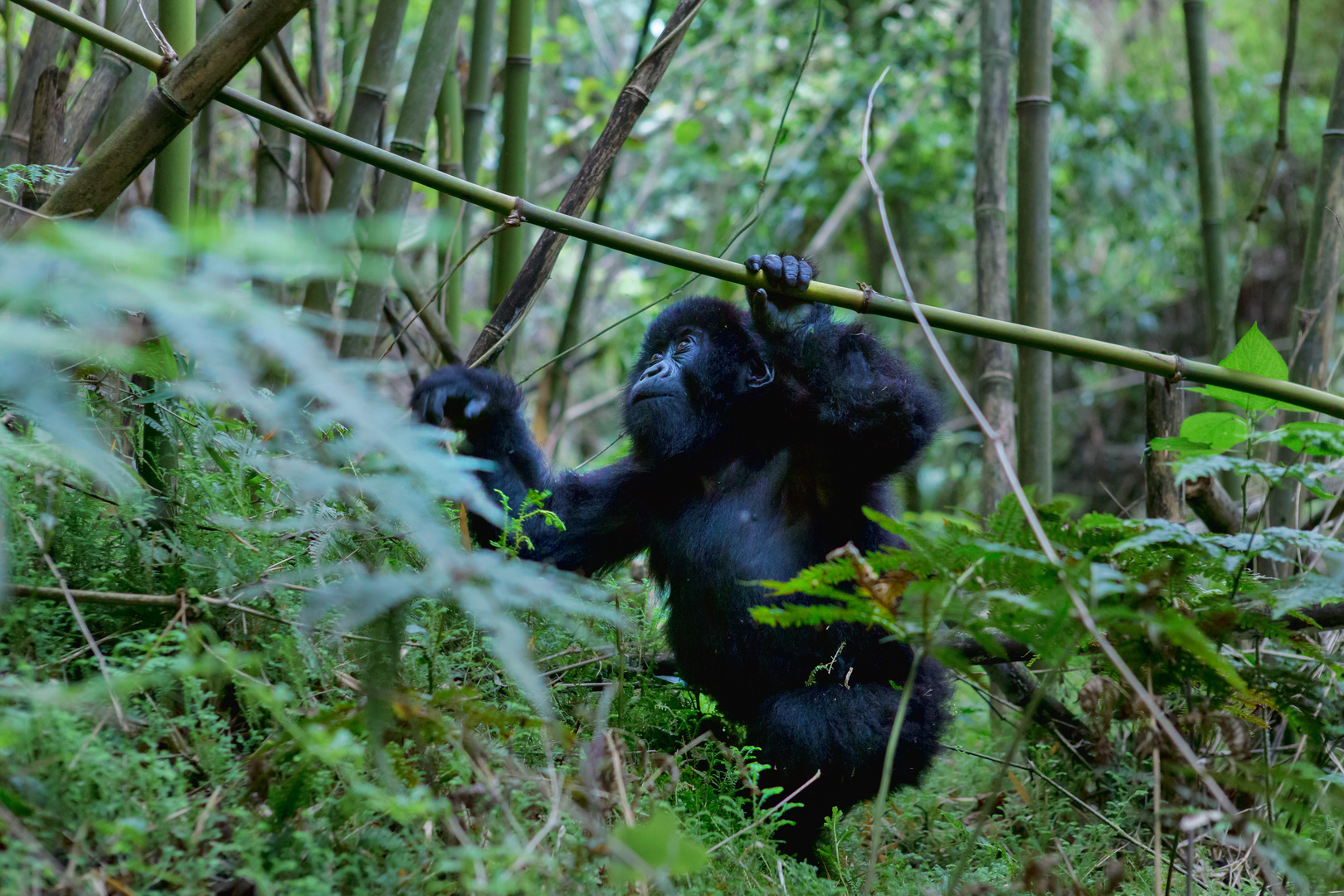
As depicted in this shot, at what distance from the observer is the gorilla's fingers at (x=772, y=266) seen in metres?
2.47

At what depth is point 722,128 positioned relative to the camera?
378 inches

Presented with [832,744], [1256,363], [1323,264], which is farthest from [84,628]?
[1323,264]

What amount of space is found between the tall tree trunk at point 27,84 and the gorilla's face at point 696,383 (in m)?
1.94

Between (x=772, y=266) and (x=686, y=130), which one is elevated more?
(x=686, y=130)

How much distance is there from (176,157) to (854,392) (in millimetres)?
1848

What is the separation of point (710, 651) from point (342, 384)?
2.04 m

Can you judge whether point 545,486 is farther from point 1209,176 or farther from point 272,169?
point 1209,176

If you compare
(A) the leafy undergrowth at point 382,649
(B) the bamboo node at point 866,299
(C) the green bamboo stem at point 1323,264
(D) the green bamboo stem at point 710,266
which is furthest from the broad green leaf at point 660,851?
(C) the green bamboo stem at point 1323,264

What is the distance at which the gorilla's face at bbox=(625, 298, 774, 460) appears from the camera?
3.13 m

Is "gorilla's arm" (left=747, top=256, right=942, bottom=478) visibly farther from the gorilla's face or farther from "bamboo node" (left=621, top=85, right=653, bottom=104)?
"bamboo node" (left=621, top=85, right=653, bottom=104)

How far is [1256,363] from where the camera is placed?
217 cm

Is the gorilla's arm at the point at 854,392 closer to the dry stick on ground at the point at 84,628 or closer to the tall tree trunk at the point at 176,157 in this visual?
the tall tree trunk at the point at 176,157

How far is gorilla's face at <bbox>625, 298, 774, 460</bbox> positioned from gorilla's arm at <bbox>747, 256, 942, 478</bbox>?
0.65ft

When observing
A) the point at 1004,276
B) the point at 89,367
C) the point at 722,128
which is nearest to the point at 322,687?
the point at 89,367
